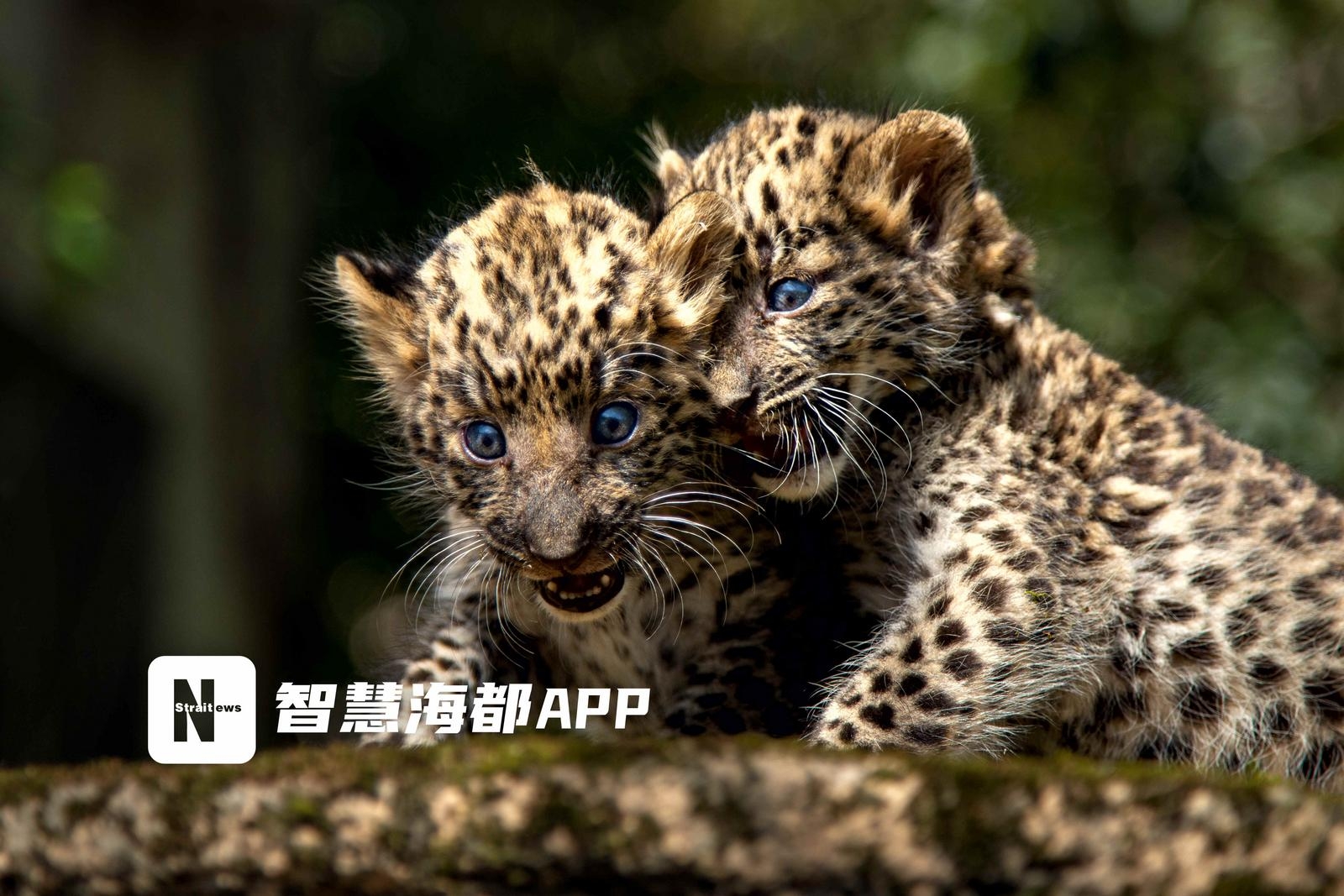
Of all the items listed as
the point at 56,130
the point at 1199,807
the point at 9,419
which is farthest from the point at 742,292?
the point at 56,130

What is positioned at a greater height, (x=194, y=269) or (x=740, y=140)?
(x=194, y=269)

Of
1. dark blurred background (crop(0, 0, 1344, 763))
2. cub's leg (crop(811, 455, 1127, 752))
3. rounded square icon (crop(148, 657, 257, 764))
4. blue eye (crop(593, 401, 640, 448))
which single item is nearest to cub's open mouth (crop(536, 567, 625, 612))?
blue eye (crop(593, 401, 640, 448))

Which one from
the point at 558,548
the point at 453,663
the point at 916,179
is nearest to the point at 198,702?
the point at 453,663

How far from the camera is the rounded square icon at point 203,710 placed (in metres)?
4.55

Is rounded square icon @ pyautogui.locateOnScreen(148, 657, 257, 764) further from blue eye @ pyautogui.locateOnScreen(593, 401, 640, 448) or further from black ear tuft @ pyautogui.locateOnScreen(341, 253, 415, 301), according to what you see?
black ear tuft @ pyautogui.locateOnScreen(341, 253, 415, 301)

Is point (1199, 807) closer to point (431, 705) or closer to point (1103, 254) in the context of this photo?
point (431, 705)

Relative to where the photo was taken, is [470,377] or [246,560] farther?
[246,560]

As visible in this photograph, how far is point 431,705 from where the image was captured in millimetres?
5438

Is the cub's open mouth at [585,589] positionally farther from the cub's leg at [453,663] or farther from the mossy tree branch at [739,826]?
the mossy tree branch at [739,826]

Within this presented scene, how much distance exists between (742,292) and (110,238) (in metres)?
9.05

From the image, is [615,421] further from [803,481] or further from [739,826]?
[739,826]

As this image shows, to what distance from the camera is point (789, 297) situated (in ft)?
18.3

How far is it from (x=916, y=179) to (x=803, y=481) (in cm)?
143

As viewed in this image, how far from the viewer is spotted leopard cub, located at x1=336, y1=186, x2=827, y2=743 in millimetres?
5098
